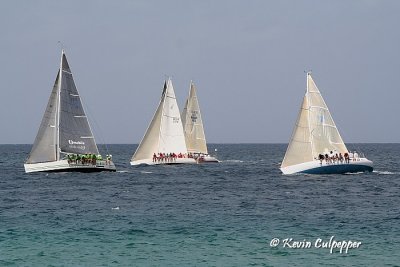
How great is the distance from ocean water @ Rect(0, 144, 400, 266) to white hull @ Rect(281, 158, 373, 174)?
5312mm

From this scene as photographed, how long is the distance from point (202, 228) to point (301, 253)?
7.95 m

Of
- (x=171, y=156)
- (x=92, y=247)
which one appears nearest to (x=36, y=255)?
(x=92, y=247)

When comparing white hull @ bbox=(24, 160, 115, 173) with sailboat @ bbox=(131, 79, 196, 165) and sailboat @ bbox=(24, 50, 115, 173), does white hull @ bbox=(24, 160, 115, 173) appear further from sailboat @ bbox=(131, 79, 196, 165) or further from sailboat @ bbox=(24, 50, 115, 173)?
sailboat @ bbox=(131, 79, 196, 165)

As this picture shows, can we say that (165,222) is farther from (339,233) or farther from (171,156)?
(171,156)

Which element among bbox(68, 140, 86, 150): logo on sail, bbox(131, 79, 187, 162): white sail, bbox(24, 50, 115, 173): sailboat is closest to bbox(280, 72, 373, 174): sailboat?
bbox(24, 50, 115, 173): sailboat

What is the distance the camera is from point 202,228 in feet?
124

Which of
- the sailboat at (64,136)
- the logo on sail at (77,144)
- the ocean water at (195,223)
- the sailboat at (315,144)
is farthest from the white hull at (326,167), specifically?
the logo on sail at (77,144)

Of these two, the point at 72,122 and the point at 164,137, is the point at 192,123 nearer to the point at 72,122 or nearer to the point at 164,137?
the point at 164,137

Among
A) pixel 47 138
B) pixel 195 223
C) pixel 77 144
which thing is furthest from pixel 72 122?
pixel 195 223

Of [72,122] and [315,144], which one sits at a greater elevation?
[72,122]

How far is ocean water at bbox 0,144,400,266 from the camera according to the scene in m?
30.5

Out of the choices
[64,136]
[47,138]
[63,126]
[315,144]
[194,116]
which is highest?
[194,116]

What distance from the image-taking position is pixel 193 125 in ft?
372

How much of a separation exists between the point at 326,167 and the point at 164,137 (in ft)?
108
